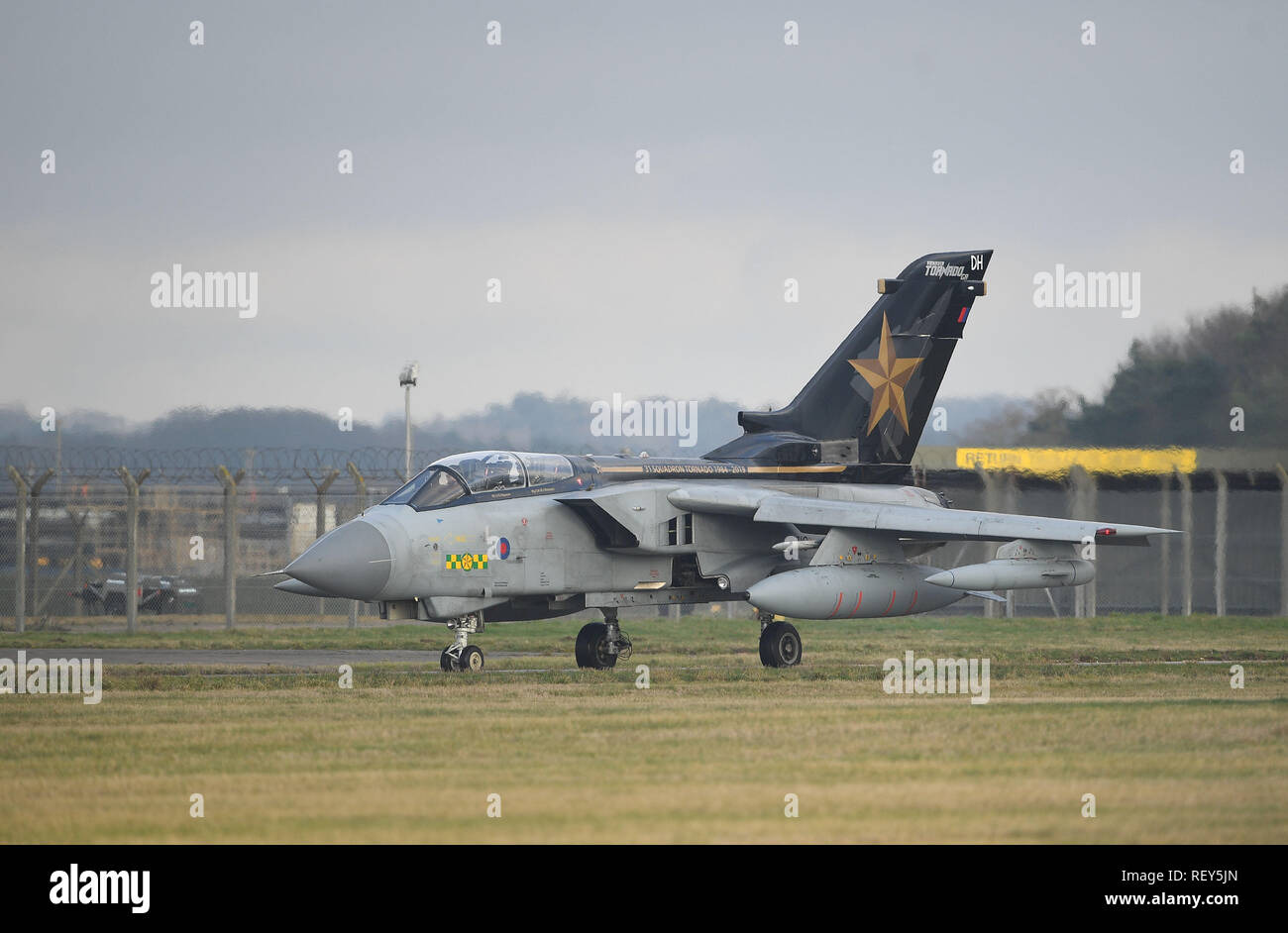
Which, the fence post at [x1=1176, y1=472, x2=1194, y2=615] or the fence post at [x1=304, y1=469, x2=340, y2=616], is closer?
the fence post at [x1=304, y1=469, x2=340, y2=616]

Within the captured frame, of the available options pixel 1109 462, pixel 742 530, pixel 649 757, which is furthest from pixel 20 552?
pixel 1109 462

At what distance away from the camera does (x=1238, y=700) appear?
1512 centimetres

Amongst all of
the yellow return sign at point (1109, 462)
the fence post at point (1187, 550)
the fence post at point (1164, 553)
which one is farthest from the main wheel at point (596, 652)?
Result: the fence post at point (1164, 553)

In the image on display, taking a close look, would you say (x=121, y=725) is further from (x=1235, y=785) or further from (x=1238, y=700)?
(x=1238, y=700)

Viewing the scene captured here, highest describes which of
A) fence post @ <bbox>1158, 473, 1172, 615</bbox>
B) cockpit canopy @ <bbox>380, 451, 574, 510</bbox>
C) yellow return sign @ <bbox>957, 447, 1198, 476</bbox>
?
yellow return sign @ <bbox>957, 447, 1198, 476</bbox>

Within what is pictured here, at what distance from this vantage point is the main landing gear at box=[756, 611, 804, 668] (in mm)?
20406

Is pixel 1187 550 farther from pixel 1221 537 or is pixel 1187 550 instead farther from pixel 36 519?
pixel 36 519

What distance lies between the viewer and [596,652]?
2038cm

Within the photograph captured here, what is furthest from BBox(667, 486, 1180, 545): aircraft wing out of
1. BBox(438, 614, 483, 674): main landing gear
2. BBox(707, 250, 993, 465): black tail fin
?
BBox(438, 614, 483, 674): main landing gear

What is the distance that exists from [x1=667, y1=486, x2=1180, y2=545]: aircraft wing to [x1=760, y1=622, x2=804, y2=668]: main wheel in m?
1.54

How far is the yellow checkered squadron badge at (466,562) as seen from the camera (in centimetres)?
1828

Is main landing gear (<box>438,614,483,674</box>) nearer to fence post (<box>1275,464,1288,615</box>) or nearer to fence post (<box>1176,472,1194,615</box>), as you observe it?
fence post (<box>1176,472,1194,615</box>)

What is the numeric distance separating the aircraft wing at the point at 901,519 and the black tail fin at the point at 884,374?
268cm
